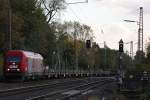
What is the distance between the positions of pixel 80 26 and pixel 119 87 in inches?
5079

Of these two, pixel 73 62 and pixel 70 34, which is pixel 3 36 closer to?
pixel 73 62

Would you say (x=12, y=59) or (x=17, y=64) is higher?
(x=12, y=59)

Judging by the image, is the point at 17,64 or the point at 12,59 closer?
the point at 17,64

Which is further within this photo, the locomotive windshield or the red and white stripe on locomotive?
the locomotive windshield

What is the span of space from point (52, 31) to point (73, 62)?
36062 mm

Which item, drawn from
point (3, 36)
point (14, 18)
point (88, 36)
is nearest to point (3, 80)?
point (3, 36)

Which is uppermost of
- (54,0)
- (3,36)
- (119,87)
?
(54,0)

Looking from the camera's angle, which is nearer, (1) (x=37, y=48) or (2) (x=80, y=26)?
A: (1) (x=37, y=48)

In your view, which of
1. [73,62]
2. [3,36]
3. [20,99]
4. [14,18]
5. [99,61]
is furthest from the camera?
[99,61]

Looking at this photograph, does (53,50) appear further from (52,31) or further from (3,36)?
(3,36)

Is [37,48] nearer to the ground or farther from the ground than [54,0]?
nearer to the ground

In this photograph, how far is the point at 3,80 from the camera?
63312 mm

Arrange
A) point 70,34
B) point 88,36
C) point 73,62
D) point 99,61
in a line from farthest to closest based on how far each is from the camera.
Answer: point 99,61, point 88,36, point 70,34, point 73,62

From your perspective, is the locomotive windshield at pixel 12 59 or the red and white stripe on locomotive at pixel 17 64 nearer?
the red and white stripe on locomotive at pixel 17 64
